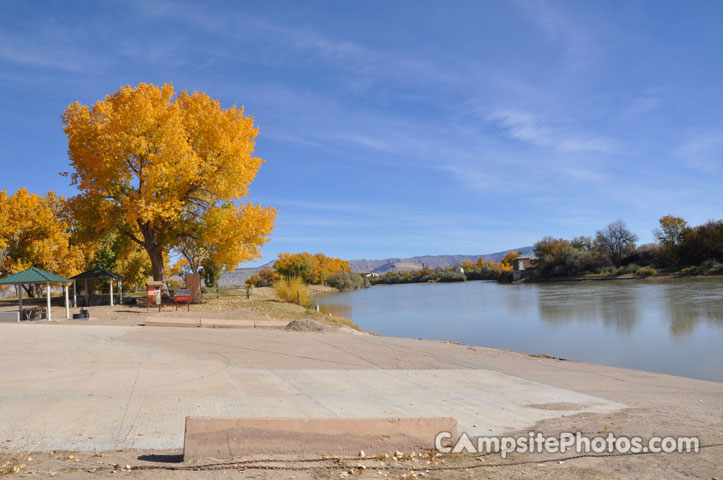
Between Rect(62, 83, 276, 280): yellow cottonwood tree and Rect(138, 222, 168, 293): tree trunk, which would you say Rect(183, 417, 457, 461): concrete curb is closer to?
Rect(62, 83, 276, 280): yellow cottonwood tree

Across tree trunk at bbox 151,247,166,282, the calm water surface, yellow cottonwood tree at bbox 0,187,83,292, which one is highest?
yellow cottonwood tree at bbox 0,187,83,292

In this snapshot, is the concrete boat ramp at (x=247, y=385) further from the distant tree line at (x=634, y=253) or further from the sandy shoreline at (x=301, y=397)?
the distant tree line at (x=634, y=253)

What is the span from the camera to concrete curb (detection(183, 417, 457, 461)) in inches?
201

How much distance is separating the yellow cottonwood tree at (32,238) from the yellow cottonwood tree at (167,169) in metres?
4.48

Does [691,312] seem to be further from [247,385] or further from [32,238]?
[32,238]

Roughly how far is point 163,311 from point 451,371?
→ 1617 centimetres

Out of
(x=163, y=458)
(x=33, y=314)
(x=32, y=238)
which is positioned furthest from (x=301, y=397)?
(x=32, y=238)

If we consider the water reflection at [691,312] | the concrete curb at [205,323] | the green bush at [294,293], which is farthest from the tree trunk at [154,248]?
the water reflection at [691,312]

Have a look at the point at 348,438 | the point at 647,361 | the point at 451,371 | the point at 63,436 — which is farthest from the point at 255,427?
the point at 647,361

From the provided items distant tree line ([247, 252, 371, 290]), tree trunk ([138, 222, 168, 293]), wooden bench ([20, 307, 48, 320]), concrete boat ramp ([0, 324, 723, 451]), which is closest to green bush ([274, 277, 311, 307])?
tree trunk ([138, 222, 168, 293])

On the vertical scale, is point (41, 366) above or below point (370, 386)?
above

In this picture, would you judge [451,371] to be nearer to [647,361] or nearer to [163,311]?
[647,361]

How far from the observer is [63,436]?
231 inches

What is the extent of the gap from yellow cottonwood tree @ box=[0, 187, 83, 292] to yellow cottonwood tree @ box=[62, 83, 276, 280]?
4.48 metres
